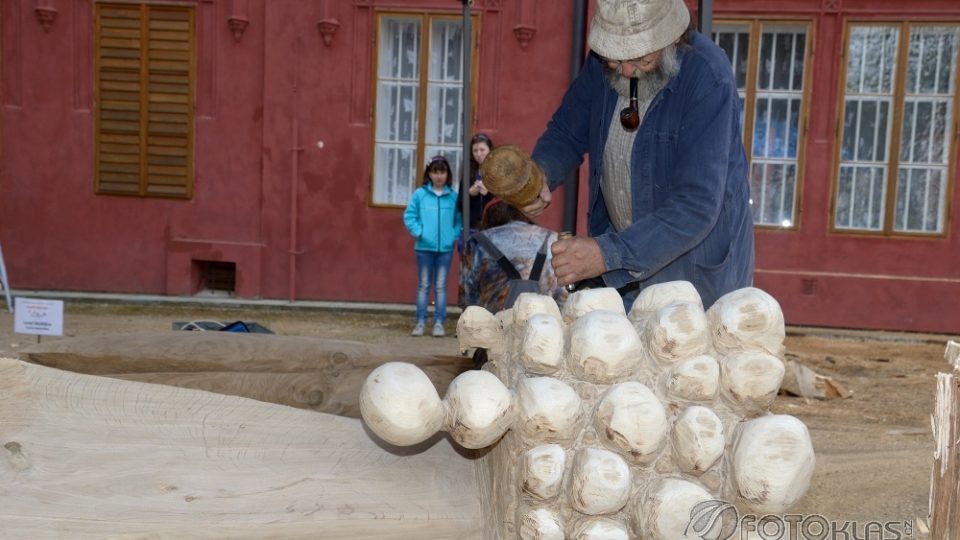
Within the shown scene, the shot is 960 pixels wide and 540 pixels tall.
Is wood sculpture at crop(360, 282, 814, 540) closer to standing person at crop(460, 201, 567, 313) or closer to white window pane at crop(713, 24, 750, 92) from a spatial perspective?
standing person at crop(460, 201, 567, 313)

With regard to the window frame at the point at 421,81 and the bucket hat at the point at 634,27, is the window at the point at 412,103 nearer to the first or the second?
the window frame at the point at 421,81

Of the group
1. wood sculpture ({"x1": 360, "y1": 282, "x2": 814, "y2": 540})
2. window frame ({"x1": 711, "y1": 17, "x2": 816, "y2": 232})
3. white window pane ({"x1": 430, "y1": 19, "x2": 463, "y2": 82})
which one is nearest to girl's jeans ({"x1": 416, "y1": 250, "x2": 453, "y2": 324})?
white window pane ({"x1": 430, "y1": 19, "x2": 463, "y2": 82})

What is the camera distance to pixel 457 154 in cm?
986

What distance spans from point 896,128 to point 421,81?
429 cm

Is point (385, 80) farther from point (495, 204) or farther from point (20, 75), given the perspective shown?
point (495, 204)

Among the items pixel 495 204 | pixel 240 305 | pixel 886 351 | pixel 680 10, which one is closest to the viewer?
pixel 680 10

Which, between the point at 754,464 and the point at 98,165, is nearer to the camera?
the point at 754,464

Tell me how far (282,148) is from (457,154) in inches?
63.8

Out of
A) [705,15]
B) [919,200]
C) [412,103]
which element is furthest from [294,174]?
[705,15]

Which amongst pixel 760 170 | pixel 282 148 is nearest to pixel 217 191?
pixel 282 148

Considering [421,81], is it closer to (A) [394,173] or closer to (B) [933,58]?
(A) [394,173]

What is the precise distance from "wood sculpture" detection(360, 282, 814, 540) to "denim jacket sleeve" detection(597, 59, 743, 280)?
1.71 ft

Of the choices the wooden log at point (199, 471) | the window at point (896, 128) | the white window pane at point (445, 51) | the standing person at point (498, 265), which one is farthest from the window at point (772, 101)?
the wooden log at point (199, 471)

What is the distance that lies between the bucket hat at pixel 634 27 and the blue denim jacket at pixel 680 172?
0.40ft
